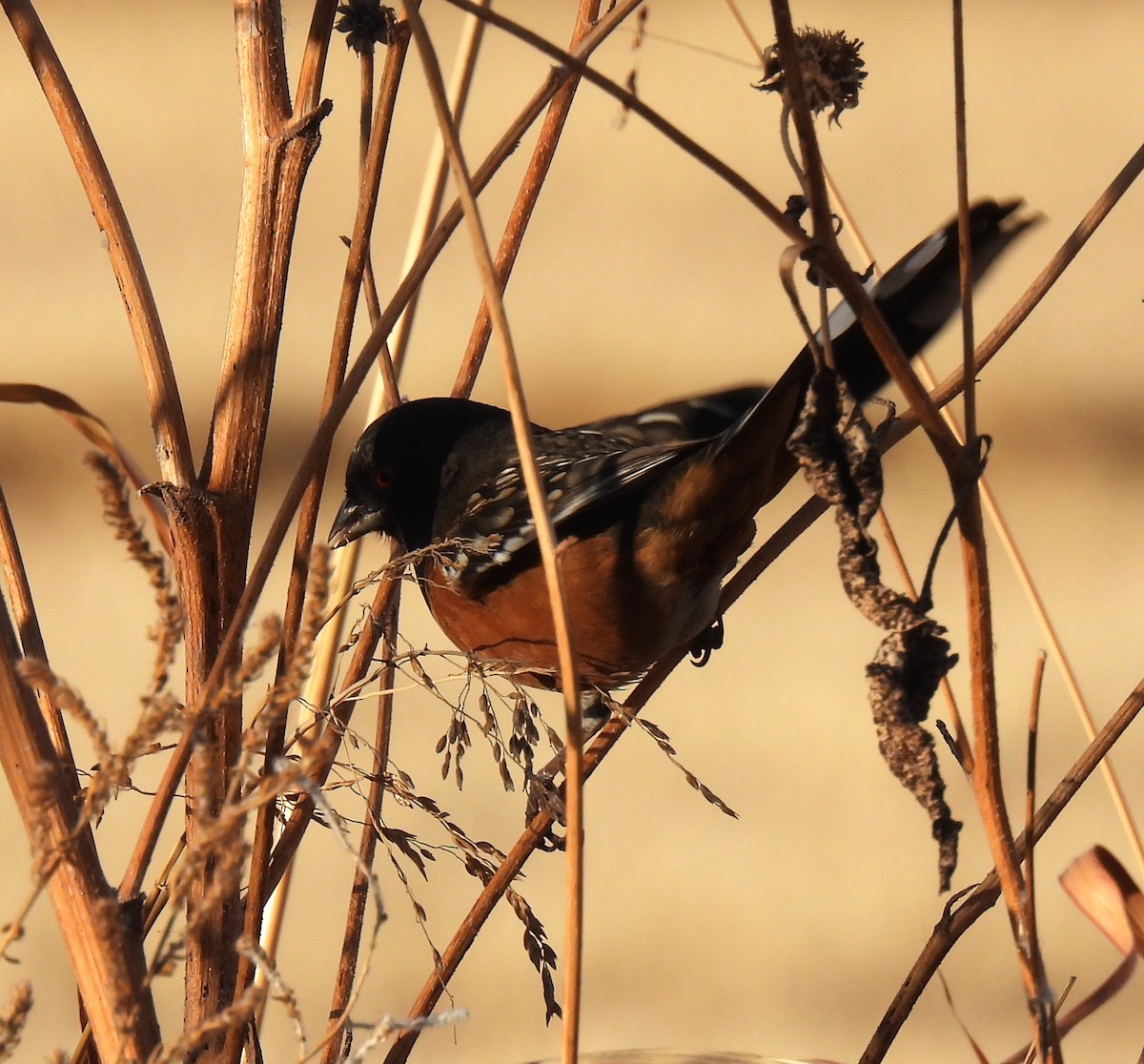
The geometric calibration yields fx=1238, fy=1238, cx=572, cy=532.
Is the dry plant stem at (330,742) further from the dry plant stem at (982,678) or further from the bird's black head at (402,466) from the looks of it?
the bird's black head at (402,466)

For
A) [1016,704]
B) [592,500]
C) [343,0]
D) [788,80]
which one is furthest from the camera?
[1016,704]

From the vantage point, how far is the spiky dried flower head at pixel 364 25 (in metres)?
0.82

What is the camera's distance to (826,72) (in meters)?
0.63

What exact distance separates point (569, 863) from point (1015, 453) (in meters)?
2.56

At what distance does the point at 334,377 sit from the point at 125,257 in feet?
0.49

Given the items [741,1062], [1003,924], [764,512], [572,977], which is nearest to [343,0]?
[572,977]

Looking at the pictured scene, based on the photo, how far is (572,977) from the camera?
0.48 meters

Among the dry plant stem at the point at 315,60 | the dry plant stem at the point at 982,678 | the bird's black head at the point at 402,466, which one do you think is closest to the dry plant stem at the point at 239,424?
the dry plant stem at the point at 315,60

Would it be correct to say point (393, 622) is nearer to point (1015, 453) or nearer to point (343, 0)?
point (343, 0)

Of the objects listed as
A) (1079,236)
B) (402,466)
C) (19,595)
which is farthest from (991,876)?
(402,466)

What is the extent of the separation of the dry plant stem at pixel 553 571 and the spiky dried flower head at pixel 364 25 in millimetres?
354

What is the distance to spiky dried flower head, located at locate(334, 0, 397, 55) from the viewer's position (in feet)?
2.69

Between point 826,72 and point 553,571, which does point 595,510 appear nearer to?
point 826,72

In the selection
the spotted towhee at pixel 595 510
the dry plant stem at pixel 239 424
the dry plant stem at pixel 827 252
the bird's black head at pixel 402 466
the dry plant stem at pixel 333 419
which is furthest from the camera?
the bird's black head at pixel 402 466
